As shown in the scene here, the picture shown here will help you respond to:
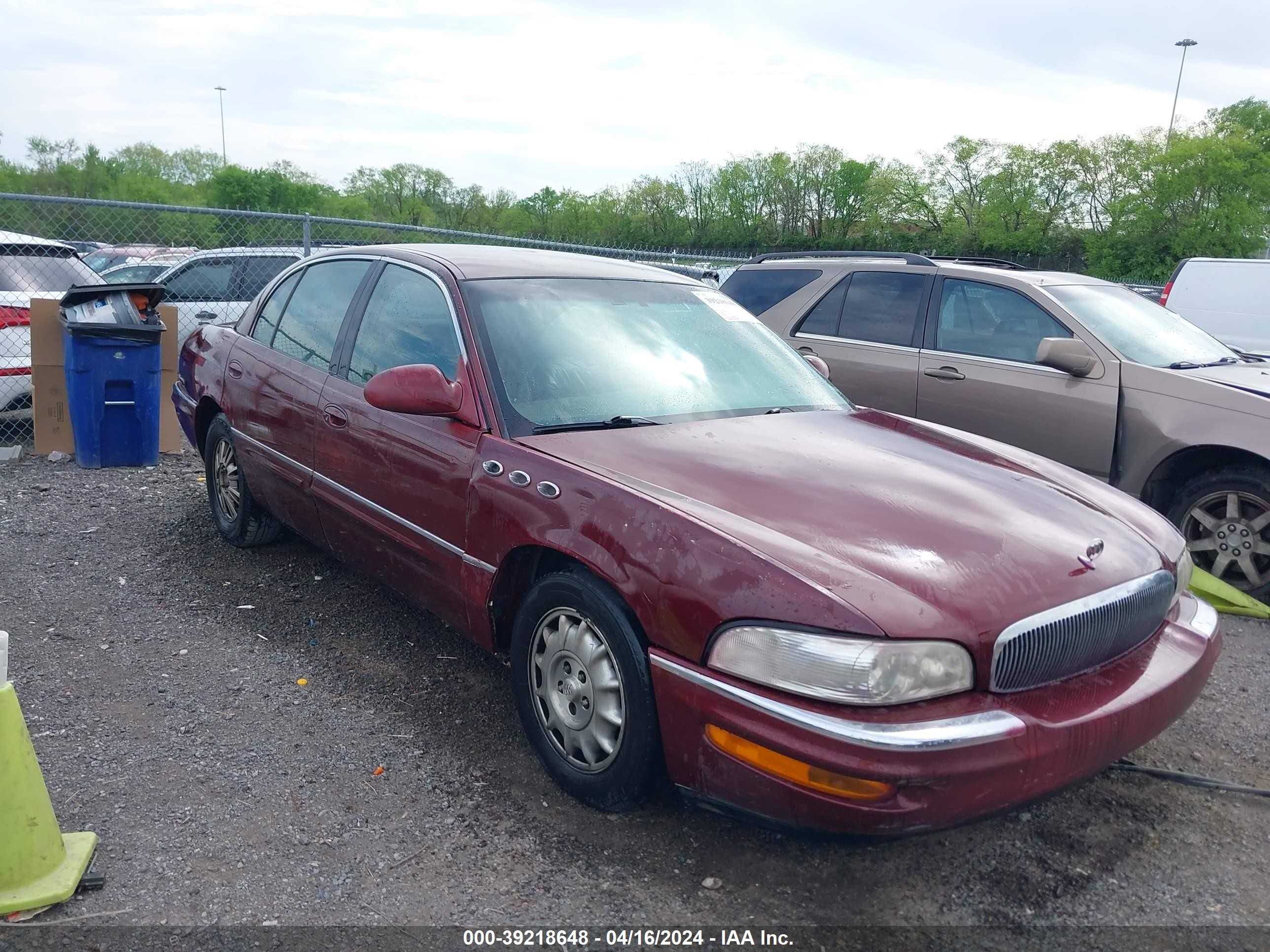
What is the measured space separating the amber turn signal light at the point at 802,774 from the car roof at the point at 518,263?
81.6 inches

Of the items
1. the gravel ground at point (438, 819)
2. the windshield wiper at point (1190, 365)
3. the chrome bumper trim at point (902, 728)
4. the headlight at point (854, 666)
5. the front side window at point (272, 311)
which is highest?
the front side window at point (272, 311)

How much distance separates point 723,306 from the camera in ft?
13.7

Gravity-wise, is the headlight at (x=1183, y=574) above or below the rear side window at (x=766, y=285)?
below

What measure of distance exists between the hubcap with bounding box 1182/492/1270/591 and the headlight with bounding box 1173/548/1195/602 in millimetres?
2092

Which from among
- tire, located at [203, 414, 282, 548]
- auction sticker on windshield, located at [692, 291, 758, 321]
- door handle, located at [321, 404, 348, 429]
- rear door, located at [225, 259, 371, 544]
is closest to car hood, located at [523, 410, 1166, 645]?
auction sticker on windshield, located at [692, 291, 758, 321]

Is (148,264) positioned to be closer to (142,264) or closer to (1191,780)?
(142,264)

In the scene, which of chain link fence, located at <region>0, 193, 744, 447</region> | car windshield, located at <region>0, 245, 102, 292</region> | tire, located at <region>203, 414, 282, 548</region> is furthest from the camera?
car windshield, located at <region>0, 245, 102, 292</region>

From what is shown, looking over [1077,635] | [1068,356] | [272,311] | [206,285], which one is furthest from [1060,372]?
[206,285]

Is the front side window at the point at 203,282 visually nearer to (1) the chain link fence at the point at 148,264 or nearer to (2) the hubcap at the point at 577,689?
(1) the chain link fence at the point at 148,264

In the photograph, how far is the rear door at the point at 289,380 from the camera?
13.8 feet

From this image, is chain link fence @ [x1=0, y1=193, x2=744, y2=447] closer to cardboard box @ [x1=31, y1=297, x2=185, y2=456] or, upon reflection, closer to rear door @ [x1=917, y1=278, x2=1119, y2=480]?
cardboard box @ [x1=31, y1=297, x2=185, y2=456]

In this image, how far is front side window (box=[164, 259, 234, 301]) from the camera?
10086 millimetres

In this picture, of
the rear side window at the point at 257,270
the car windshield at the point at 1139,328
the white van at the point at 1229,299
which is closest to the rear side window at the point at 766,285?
the car windshield at the point at 1139,328

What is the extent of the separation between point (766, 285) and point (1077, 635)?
5.10m
